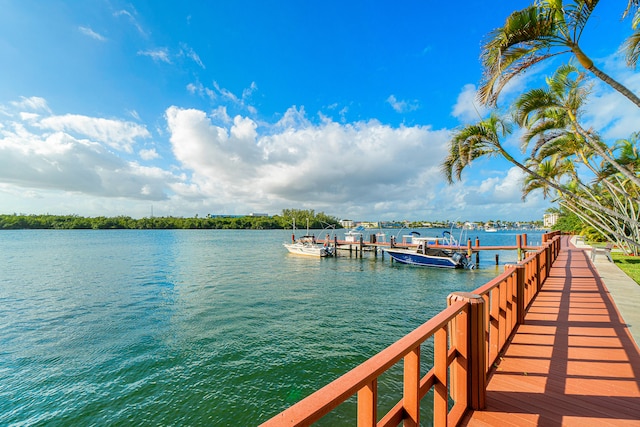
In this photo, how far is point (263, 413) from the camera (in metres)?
5.64

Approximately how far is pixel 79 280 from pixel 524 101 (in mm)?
24952

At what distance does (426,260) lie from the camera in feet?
80.1

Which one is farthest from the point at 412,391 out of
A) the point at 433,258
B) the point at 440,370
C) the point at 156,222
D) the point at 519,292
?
the point at 156,222

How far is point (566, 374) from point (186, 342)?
902 centimetres

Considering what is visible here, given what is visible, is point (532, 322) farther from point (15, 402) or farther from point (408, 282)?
point (408, 282)

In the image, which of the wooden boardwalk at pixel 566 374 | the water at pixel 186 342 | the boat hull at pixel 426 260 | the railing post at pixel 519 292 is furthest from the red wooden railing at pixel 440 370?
the boat hull at pixel 426 260

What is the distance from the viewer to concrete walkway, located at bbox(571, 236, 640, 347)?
4980 mm

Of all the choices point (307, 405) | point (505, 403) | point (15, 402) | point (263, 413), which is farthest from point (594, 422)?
point (15, 402)

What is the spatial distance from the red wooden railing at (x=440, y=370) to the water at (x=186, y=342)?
352cm

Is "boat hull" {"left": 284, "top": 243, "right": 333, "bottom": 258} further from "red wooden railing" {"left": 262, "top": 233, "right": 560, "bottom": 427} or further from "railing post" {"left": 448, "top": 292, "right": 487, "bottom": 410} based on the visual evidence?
"railing post" {"left": 448, "top": 292, "right": 487, "bottom": 410}

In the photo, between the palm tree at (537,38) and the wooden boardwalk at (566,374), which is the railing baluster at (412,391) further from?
the palm tree at (537,38)

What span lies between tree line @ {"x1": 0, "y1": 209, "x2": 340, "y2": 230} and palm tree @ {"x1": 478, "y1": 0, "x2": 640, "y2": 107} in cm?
9408

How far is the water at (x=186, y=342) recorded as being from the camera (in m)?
6.00

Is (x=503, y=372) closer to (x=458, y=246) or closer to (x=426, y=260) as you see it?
(x=426, y=260)
